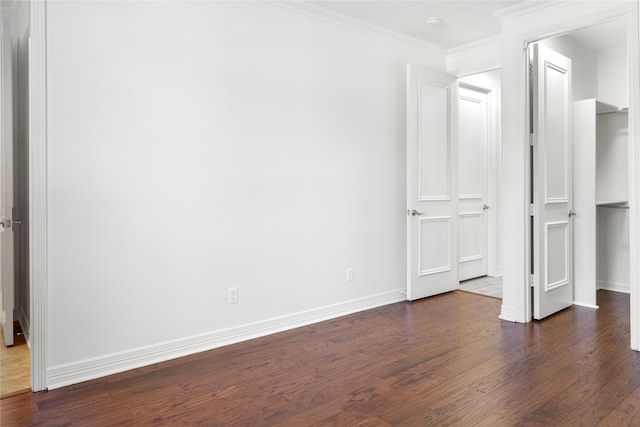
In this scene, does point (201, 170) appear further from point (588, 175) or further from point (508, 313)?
point (588, 175)

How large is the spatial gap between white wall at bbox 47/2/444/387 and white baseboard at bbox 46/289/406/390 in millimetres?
17

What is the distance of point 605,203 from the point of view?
4445 mm

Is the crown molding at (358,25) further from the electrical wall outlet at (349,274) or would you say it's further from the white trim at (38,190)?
the electrical wall outlet at (349,274)

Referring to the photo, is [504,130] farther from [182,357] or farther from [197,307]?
[182,357]

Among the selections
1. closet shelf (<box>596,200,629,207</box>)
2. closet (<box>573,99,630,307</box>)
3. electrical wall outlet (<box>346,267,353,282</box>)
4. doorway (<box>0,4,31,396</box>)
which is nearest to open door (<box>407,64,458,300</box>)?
electrical wall outlet (<box>346,267,353,282</box>)

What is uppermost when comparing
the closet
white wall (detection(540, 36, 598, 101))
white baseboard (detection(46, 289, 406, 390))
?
white wall (detection(540, 36, 598, 101))

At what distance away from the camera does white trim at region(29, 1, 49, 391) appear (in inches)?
93.9

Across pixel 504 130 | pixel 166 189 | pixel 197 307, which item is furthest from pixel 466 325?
pixel 166 189

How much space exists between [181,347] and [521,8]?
12.2ft

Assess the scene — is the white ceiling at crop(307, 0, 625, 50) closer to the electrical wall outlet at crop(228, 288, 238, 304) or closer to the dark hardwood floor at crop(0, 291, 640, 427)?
the electrical wall outlet at crop(228, 288, 238, 304)

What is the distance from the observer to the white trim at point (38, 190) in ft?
7.82

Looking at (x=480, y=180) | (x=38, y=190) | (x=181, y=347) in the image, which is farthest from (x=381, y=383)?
(x=480, y=180)

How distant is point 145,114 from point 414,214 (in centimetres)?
263

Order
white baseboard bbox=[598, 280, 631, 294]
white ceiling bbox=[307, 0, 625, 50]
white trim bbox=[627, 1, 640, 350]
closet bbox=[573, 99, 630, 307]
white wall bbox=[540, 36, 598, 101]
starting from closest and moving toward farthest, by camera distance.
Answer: white trim bbox=[627, 1, 640, 350], white ceiling bbox=[307, 0, 625, 50], closet bbox=[573, 99, 630, 307], white wall bbox=[540, 36, 598, 101], white baseboard bbox=[598, 280, 631, 294]
